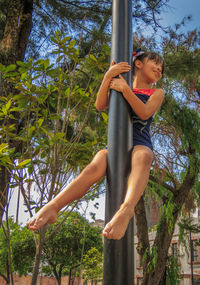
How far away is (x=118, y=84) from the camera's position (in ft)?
4.10

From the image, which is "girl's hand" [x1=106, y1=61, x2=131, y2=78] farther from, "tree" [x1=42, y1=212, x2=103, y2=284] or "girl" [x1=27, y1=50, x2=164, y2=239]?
"tree" [x1=42, y1=212, x2=103, y2=284]

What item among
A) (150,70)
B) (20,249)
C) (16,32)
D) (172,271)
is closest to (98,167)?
(150,70)

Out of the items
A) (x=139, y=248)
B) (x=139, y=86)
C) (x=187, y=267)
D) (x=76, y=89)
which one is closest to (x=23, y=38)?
(x=76, y=89)

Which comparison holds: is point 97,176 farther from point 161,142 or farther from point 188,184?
point 188,184

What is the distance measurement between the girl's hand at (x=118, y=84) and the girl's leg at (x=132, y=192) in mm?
247

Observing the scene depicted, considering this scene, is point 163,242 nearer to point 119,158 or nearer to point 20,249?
point 119,158

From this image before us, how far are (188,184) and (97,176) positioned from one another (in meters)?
6.29

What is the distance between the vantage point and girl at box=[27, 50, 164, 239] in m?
1.03

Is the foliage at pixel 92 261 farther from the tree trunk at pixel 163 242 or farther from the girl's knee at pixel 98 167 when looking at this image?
the girl's knee at pixel 98 167

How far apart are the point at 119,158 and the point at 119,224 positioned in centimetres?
24

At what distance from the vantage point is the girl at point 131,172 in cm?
103

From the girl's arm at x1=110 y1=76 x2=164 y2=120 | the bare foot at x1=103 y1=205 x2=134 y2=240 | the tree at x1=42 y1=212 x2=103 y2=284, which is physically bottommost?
the tree at x1=42 y1=212 x2=103 y2=284

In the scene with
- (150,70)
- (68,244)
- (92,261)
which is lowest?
(92,261)

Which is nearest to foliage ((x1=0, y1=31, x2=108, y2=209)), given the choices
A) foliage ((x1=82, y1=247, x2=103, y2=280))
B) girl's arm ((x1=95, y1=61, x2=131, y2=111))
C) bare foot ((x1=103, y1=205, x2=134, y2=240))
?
girl's arm ((x1=95, y1=61, x2=131, y2=111))
